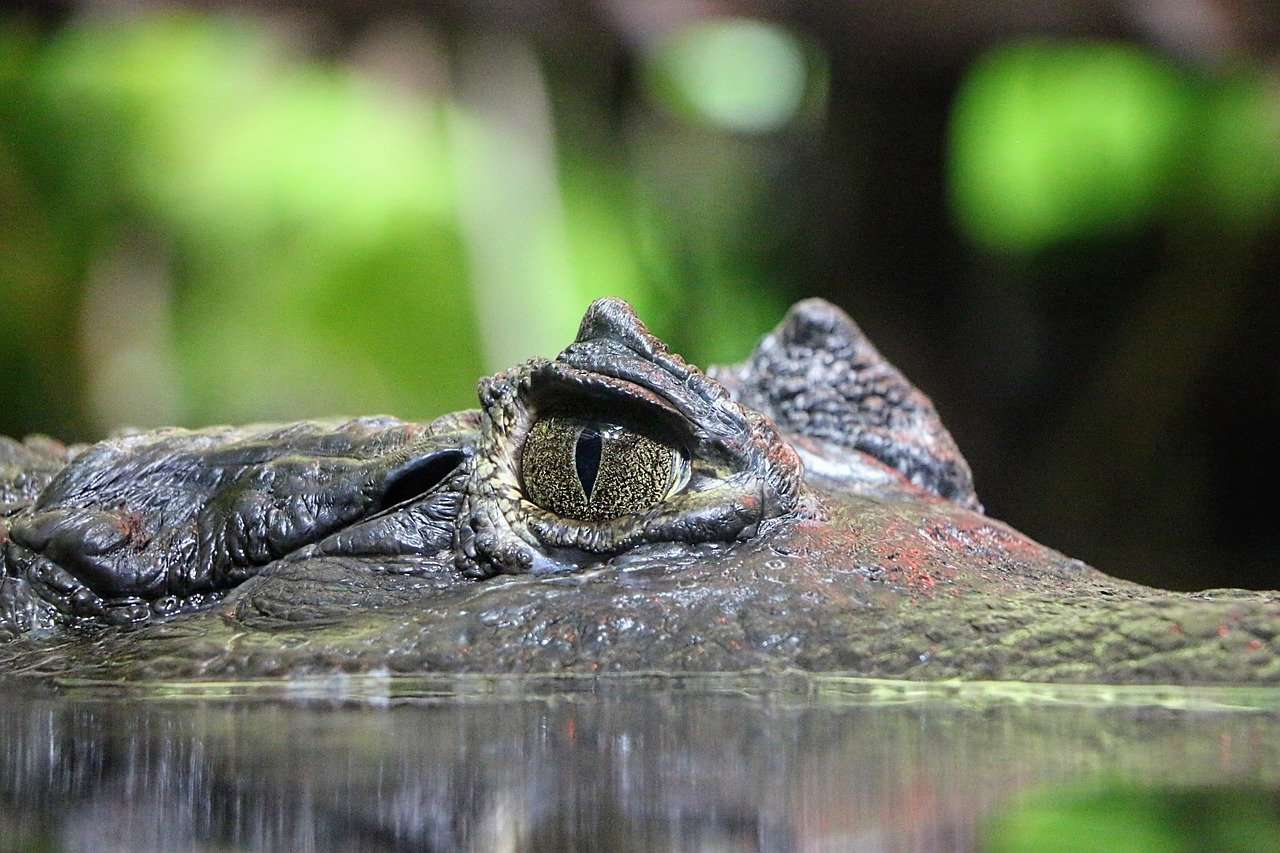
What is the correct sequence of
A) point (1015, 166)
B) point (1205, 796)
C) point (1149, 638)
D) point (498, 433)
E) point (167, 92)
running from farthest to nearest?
point (1015, 166) < point (167, 92) < point (498, 433) < point (1149, 638) < point (1205, 796)

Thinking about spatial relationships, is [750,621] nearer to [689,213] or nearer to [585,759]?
[585,759]

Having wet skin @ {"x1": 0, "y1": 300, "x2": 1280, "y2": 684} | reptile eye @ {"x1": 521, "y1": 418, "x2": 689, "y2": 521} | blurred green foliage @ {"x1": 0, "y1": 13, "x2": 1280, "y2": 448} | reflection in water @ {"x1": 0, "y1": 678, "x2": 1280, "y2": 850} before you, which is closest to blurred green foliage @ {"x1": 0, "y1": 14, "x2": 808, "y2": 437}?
blurred green foliage @ {"x1": 0, "y1": 13, "x2": 1280, "y2": 448}

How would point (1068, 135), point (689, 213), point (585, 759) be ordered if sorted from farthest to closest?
point (689, 213), point (1068, 135), point (585, 759)

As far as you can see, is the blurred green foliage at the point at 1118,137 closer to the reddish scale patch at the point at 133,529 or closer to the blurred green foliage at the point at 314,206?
the blurred green foliage at the point at 314,206

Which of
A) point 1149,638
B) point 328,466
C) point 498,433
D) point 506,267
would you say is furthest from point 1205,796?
point 506,267

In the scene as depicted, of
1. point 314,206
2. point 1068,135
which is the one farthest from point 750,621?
point 1068,135

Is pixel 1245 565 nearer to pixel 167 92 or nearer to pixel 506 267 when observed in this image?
pixel 506 267
